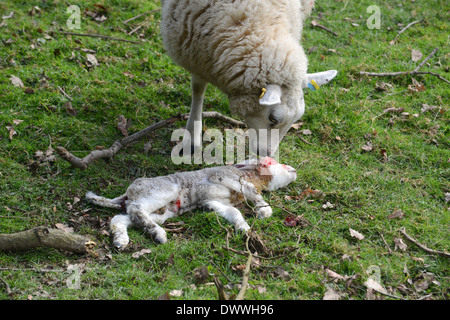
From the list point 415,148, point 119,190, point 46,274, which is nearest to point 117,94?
point 119,190

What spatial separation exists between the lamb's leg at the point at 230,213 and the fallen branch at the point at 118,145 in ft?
4.34

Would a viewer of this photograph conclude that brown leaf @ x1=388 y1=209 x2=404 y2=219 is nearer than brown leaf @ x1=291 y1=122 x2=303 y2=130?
Yes

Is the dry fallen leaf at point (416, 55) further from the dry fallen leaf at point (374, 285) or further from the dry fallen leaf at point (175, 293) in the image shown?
the dry fallen leaf at point (175, 293)

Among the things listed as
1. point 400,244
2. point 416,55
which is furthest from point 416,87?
point 400,244

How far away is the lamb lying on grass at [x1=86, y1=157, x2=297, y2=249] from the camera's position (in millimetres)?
4066

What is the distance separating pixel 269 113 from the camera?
15.0 feet

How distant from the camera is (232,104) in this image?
4691 mm

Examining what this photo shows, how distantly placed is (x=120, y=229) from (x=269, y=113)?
1.73 meters

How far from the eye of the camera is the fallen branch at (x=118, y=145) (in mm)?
4742

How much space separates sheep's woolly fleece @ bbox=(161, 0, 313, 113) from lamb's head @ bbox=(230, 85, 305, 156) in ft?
0.20

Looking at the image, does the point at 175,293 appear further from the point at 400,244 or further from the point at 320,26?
the point at 320,26

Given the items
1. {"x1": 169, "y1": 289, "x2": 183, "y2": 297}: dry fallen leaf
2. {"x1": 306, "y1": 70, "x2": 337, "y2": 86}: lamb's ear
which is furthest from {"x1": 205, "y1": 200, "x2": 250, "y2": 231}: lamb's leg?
{"x1": 306, "y1": 70, "x2": 337, "y2": 86}: lamb's ear

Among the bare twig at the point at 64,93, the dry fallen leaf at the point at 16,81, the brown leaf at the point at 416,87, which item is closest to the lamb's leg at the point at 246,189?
the bare twig at the point at 64,93

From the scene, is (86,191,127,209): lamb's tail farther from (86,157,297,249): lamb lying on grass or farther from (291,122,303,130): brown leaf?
(291,122,303,130): brown leaf
